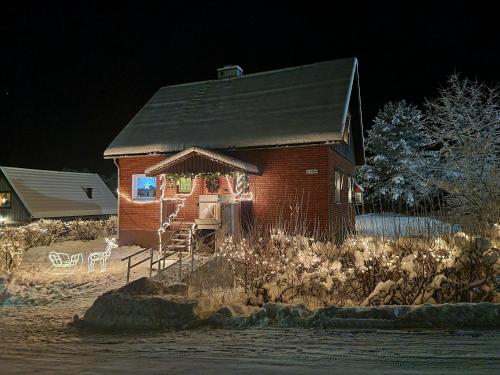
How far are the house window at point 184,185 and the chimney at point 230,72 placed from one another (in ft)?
21.5

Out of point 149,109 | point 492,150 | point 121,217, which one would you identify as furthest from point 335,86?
point 121,217

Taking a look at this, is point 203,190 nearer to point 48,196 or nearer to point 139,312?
point 139,312

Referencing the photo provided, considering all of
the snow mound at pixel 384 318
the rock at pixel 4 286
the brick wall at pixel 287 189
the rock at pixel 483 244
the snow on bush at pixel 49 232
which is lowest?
the rock at pixel 4 286

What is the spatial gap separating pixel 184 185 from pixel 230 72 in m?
7.10

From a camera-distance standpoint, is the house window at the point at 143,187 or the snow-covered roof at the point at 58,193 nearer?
the house window at the point at 143,187

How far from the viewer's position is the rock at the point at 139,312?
7609 mm

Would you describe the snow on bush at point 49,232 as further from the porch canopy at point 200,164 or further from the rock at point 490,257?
the rock at point 490,257

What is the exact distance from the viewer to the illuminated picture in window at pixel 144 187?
1773cm

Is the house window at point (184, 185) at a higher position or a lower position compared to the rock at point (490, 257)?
higher

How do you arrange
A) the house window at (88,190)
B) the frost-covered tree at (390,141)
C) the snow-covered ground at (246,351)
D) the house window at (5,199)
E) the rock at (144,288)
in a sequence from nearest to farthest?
the snow-covered ground at (246,351) → the rock at (144,288) → the house window at (5,199) → the house window at (88,190) → the frost-covered tree at (390,141)

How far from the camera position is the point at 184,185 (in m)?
16.8

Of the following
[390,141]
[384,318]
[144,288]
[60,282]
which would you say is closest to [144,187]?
[60,282]

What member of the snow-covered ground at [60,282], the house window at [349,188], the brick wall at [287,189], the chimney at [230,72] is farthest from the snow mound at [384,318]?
the chimney at [230,72]

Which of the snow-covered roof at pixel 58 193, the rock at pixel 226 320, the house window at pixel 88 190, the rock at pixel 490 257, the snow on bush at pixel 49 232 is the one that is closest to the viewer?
the rock at pixel 226 320
